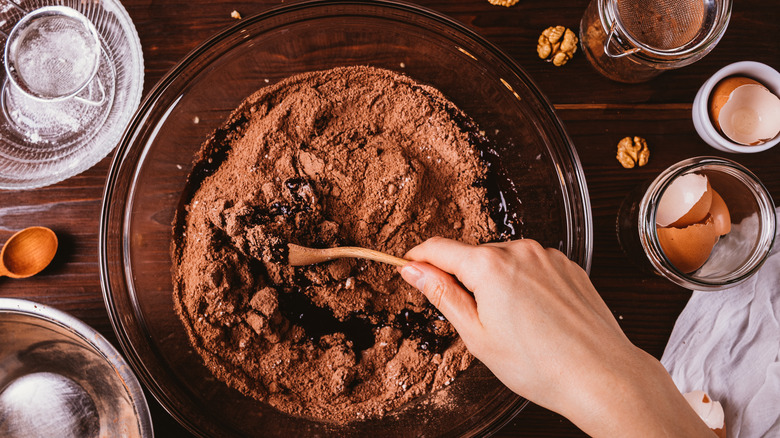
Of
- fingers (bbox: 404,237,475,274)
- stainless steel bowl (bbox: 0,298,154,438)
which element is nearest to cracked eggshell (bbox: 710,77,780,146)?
fingers (bbox: 404,237,475,274)

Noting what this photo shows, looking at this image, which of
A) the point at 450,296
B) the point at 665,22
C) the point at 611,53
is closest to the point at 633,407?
the point at 450,296

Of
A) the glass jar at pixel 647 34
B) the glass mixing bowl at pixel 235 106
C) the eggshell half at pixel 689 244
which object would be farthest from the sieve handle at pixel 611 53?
the eggshell half at pixel 689 244

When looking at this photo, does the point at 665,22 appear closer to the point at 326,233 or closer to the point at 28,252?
the point at 326,233

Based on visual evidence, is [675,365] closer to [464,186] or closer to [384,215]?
[464,186]

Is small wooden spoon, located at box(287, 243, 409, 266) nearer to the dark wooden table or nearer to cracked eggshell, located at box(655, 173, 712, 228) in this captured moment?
the dark wooden table

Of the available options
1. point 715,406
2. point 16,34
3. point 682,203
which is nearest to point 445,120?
point 682,203

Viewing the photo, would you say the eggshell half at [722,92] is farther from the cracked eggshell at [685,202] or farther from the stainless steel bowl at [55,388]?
the stainless steel bowl at [55,388]
